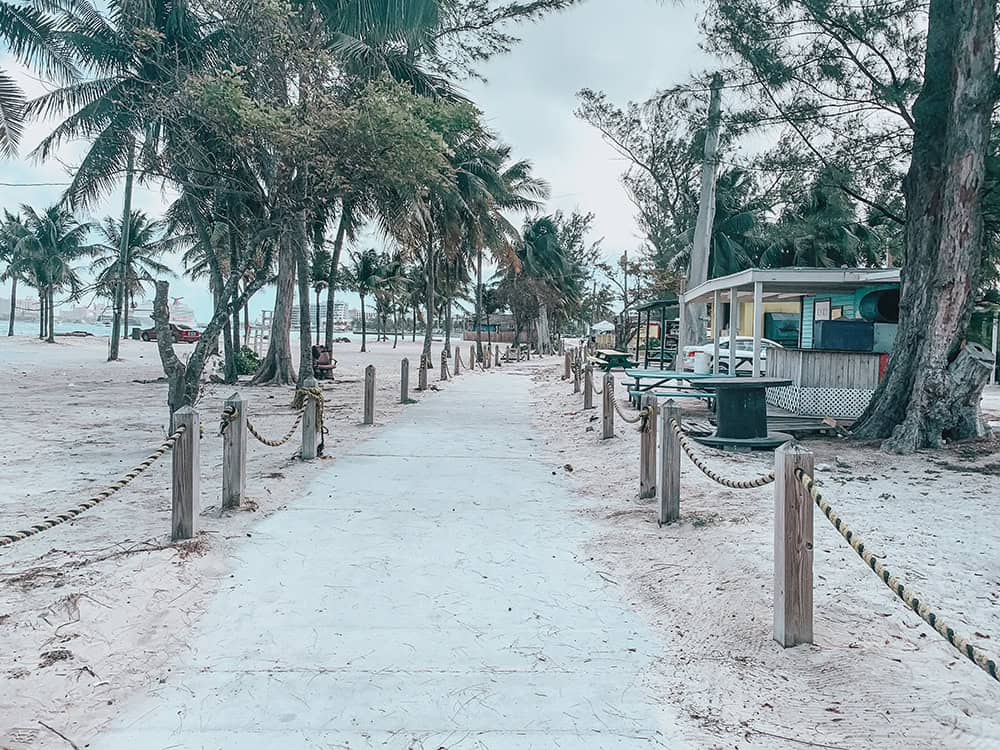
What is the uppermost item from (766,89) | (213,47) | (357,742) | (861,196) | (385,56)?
(385,56)

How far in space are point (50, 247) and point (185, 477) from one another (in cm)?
5548

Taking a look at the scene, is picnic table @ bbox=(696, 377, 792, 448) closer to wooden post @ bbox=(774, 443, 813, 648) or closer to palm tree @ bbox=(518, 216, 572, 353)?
wooden post @ bbox=(774, 443, 813, 648)

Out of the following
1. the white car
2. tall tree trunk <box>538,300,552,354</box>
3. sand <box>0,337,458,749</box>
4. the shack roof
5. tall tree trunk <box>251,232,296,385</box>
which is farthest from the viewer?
tall tree trunk <box>538,300,552,354</box>

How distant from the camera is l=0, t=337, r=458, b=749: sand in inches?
131

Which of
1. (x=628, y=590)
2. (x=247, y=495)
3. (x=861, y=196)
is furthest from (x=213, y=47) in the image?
(x=628, y=590)

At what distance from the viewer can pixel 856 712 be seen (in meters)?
3.16

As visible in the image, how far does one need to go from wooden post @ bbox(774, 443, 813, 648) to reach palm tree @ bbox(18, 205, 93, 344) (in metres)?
55.1

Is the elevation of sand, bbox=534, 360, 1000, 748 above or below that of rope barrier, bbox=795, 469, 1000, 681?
below

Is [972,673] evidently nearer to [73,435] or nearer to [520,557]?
[520,557]

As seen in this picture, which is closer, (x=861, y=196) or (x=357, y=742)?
(x=357, y=742)

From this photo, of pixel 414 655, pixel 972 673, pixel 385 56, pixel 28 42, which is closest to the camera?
pixel 972 673

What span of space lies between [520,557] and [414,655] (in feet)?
5.71

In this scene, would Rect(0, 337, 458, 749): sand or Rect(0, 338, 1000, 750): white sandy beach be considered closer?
Rect(0, 338, 1000, 750): white sandy beach

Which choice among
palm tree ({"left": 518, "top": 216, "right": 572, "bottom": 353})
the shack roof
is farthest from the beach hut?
palm tree ({"left": 518, "top": 216, "right": 572, "bottom": 353})
